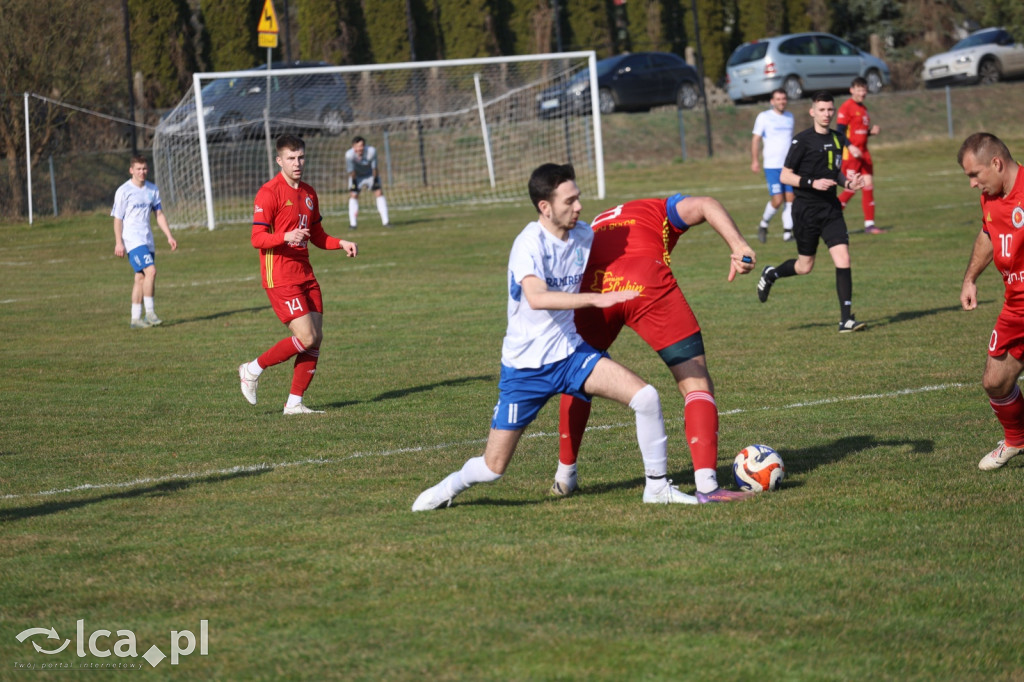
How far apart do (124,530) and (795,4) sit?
50.0 m

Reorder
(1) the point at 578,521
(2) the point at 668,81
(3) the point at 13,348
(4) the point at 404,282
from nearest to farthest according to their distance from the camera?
(1) the point at 578,521 → (3) the point at 13,348 → (4) the point at 404,282 → (2) the point at 668,81

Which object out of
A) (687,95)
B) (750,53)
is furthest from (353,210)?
(687,95)

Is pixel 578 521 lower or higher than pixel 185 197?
lower

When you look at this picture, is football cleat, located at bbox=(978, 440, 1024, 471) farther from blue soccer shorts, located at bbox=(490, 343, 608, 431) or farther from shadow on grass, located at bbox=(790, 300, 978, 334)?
shadow on grass, located at bbox=(790, 300, 978, 334)

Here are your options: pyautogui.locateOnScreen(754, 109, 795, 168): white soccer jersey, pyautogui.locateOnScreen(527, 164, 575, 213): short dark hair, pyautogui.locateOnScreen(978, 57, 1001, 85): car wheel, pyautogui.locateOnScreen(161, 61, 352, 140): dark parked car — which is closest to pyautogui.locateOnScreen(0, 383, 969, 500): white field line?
pyautogui.locateOnScreen(527, 164, 575, 213): short dark hair

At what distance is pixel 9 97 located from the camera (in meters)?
32.9

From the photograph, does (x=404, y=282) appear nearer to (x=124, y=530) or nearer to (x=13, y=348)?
(x=13, y=348)

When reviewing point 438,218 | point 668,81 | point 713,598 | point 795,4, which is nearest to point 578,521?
point 713,598

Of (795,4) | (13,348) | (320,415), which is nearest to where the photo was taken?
(320,415)

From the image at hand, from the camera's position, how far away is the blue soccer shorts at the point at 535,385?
6332 mm

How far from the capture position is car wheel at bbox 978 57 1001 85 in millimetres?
41844

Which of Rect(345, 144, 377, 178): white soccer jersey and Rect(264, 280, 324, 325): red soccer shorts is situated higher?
Rect(345, 144, 377, 178): white soccer jersey

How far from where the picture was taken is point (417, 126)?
33094 mm

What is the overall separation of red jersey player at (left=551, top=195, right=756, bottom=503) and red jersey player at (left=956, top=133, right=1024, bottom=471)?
134 cm
